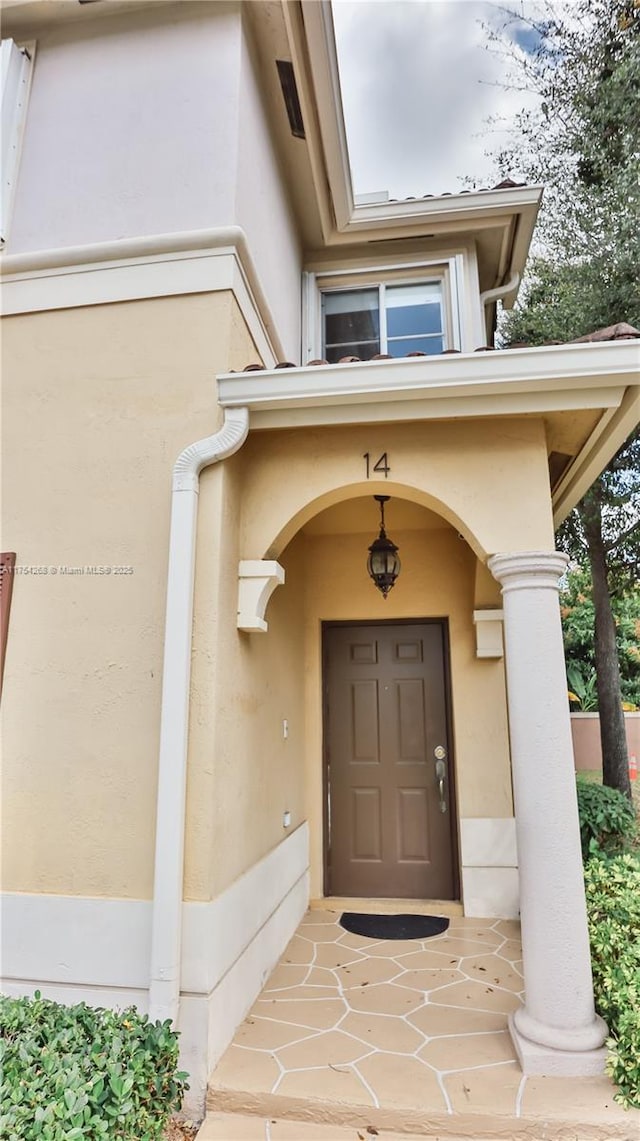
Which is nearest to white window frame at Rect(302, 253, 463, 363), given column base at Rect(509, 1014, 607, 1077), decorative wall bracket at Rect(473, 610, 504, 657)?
decorative wall bracket at Rect(473, 610, 504, 657)

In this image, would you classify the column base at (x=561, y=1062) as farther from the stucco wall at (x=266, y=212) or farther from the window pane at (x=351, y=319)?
the window pane at (x=351, y=319)

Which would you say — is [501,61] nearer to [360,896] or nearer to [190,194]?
[190,194]

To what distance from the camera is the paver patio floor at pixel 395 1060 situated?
254cm

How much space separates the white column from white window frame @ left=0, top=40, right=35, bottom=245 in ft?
13.2

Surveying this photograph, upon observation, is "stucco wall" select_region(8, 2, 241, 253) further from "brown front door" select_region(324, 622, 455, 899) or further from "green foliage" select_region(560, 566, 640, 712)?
"green foliage" select_region(560, 566, 640, 712)

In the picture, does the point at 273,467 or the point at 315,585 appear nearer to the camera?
the point at 273,467

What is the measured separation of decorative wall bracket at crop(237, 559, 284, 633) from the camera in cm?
345

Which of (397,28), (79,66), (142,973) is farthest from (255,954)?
(397,28)

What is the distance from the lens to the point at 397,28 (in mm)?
6430

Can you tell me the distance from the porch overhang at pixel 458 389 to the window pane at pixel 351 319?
2829 millimetres

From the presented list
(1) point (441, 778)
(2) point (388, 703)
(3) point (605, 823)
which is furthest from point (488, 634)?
(3) point (605, 823)

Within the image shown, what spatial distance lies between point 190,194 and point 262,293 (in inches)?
28.9

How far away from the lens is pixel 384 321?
5.86 meters

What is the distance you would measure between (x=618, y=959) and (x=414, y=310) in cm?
542
